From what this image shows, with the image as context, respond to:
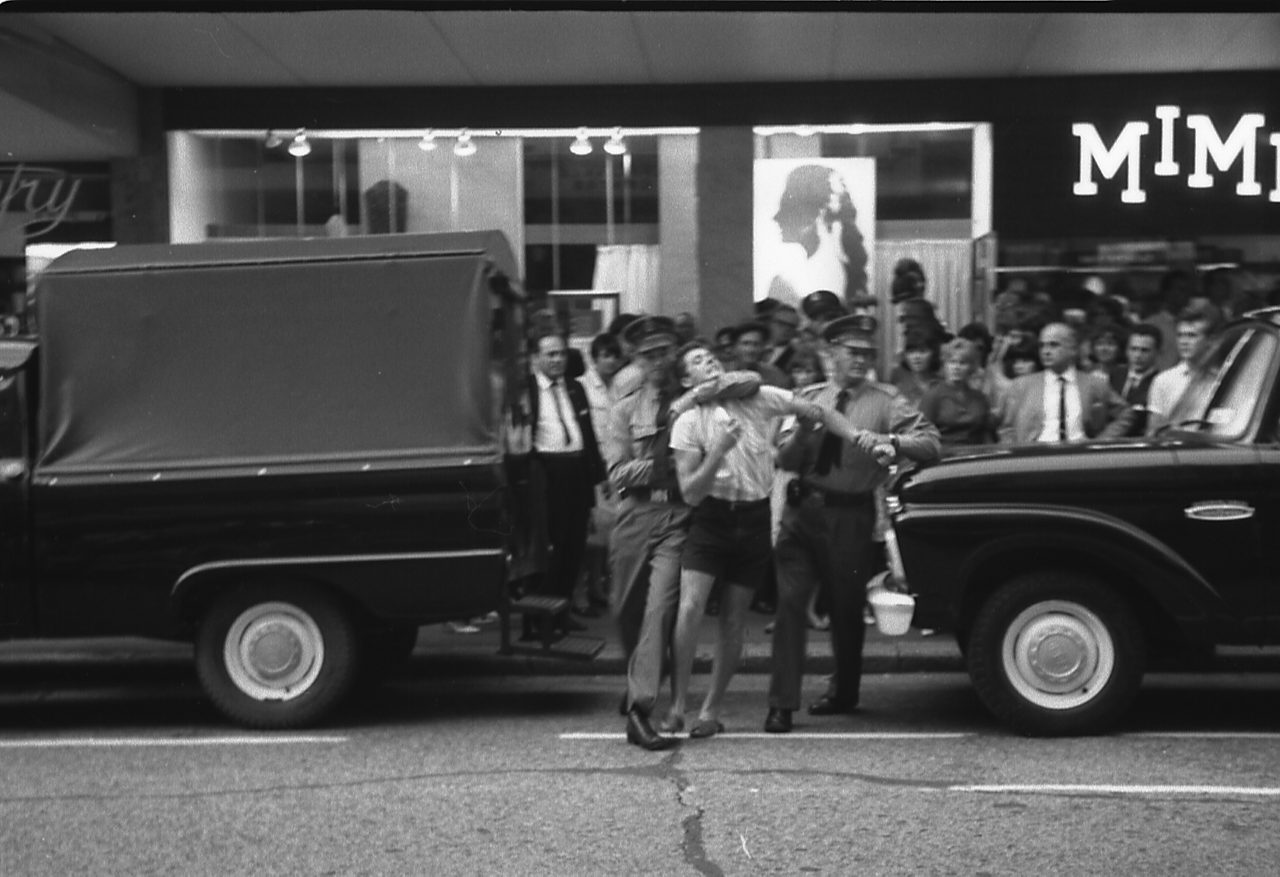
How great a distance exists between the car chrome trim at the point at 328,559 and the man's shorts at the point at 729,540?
95 centimetres

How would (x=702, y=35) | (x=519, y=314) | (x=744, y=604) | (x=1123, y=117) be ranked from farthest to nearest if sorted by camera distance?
1. (x=1123, y=117)
2. (x=702, y=35)
3. (x=519, y=314)
4. (x=744, y=604)

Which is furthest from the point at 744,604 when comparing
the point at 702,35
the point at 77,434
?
the point at 702,35

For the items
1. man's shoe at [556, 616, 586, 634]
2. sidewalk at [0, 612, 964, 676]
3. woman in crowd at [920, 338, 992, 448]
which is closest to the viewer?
sidewalk at [0, 612, 964, 676]

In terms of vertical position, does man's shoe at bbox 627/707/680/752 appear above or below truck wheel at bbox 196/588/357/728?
below

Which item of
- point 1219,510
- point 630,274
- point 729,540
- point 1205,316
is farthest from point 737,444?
point 630,274

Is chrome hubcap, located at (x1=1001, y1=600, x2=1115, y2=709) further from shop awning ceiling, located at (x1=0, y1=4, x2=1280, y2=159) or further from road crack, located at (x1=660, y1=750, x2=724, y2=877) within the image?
shop awning ceiling, located at (x1=0, y1=4, x2=1280, y2=159)

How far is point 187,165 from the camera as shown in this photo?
48.0ft

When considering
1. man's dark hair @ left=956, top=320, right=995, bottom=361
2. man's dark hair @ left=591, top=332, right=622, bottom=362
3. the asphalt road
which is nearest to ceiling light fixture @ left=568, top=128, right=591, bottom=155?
man's dark hair @ left=591, top=332, right=622, bottom=362

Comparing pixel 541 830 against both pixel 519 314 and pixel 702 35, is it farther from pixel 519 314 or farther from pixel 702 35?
pixel 702 35

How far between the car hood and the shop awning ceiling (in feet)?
17.4

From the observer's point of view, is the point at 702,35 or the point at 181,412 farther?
the point at 702,35

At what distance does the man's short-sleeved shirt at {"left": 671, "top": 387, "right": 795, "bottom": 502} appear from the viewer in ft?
24.6

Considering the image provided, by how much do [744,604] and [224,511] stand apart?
2.51 metres

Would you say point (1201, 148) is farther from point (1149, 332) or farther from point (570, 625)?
point (570, 625)
